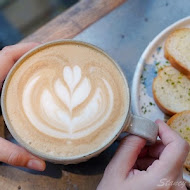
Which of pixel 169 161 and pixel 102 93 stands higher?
pixel 102 93

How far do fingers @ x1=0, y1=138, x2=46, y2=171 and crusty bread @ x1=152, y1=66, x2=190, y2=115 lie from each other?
40 centimetres

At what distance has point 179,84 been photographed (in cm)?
89

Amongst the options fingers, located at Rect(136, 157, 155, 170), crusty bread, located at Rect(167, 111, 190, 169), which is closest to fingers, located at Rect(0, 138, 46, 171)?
fingers, located at Rect(136, 157, 155, 170)

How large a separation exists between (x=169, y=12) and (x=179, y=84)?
0.95 ft

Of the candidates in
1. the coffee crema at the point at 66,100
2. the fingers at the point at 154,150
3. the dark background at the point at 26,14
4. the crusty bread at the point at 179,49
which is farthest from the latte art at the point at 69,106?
the dark background at the point at 26,14

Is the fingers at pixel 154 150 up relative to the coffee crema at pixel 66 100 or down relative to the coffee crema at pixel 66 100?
down

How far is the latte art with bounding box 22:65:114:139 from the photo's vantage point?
1.97 feet

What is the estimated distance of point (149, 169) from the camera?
0.62 metres

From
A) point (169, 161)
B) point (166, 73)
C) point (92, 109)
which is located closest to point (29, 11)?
point (166, 73)

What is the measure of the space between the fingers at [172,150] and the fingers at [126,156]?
57mm

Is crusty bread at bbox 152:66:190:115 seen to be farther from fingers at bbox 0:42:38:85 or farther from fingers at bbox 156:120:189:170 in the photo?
fingers at bbox 0:42:38:85

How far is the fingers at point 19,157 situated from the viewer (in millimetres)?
641

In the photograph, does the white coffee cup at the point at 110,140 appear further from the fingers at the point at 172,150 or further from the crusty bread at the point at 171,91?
the crusty bread at the point at 171,91

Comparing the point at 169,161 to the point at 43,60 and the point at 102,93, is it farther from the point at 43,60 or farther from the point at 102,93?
the point at 43,60
